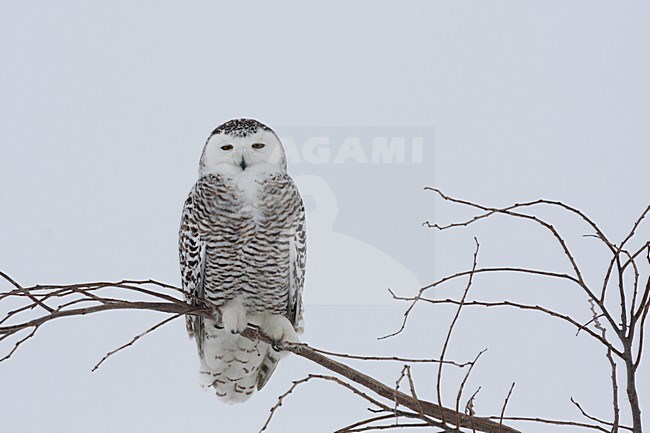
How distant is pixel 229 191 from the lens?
41.6 inches

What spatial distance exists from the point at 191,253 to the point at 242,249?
0.09 metres

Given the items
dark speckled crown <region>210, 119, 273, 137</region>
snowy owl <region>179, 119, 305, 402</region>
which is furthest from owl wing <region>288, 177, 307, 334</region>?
dark speckled crown <region>210, 119, 273, 137</region>

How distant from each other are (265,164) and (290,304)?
251 mm

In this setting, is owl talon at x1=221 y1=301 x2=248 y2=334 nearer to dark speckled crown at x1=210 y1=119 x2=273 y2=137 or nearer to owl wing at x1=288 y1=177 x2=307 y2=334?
owl wing at x1=288 y1=177 x2=307 y2=334

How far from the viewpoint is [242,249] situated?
1090 millimetres

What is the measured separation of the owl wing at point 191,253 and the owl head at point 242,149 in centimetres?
8

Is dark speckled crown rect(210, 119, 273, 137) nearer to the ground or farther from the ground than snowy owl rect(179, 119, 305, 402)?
farther from the ground

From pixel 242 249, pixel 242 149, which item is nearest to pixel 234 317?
pixel 242 249

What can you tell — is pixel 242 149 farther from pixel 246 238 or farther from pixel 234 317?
pixel 234 317

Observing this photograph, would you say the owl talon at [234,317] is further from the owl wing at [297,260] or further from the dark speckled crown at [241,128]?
the dark speckled crown at [241,128]

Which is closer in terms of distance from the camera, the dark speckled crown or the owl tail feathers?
the dark speckled crown

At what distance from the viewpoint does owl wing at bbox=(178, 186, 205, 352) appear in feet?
3.61

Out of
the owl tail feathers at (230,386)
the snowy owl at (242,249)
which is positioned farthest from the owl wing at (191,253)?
the owl tail feathers at (230,386)

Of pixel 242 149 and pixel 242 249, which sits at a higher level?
pixel 242 149
